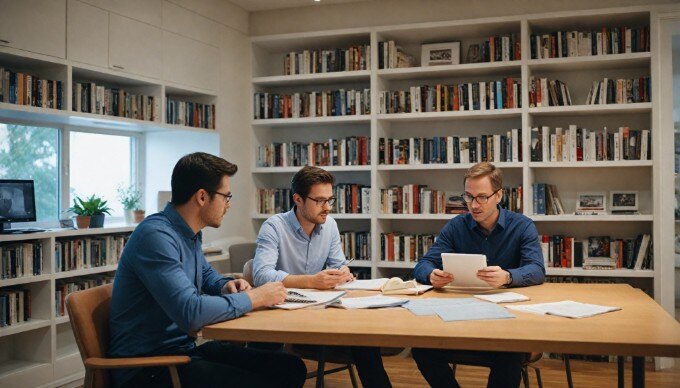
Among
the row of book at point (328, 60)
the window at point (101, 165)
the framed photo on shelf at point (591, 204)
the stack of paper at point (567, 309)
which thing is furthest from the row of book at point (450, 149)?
the stack of paper at point (567, 309)

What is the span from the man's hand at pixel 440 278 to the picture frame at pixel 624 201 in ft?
8.62

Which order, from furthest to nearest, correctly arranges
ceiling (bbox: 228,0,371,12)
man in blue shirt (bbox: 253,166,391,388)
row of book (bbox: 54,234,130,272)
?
1. ceiling (bbox: 228,0,371,12)
2. row of book (bbox: 54,234,130,272)
3. man in blue shirt (bbox: 253,166,391,388)

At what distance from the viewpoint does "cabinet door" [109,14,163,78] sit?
14.1 ft

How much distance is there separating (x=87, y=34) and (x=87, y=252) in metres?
1.38

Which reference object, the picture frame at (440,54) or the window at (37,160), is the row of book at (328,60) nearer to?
the picture frame at (440,54)

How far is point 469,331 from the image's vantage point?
2.03 metres

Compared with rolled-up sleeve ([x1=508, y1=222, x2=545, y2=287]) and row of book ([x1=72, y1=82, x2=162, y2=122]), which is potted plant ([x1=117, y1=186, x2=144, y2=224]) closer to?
row of book ([x1=72, y1=82, x2=162, y2=122])

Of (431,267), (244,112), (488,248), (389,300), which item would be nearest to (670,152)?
(488,248)

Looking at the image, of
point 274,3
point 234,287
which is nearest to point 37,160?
point 274,3

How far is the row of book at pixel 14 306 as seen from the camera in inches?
143

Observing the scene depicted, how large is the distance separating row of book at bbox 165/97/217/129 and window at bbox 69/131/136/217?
56cm

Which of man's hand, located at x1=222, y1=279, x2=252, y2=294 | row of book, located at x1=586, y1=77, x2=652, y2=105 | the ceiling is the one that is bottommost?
man's hand, located at x1=222, y1=279, x2=252, y2=294

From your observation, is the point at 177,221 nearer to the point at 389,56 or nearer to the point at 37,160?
the point at 37,160

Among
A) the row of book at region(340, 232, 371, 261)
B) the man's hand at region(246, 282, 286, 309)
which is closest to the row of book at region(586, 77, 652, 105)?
the row of book at region(340, 232, 371, 261)
